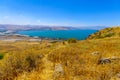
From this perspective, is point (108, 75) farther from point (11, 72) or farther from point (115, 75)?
point (11, 72)

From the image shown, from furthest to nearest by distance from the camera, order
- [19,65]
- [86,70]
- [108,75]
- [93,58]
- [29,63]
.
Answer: [93,58] < [29,63] < [19,65] < [86,70] < [108,75]

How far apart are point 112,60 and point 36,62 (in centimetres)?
461

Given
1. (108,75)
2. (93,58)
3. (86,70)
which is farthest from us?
(93,58)

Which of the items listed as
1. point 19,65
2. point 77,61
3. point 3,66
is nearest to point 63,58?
point 77,61

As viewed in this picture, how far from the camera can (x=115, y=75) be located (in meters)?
8.45

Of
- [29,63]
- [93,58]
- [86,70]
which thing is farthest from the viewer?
[93,58]

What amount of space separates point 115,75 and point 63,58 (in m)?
4.66

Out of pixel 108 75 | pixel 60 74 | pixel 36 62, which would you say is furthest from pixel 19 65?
pixel 108 75

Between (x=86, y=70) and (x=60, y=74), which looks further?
(x=86, y=70)

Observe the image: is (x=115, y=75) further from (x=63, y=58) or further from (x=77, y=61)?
(x=63, y=58)

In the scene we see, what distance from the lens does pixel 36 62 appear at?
11594 millimetres

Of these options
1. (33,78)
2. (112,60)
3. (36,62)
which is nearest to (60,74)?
(33,78)

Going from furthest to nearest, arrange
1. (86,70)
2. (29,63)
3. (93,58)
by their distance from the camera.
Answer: (93,58)
(29,63)
(86,70)

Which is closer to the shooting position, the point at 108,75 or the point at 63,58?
the point at 108,75
